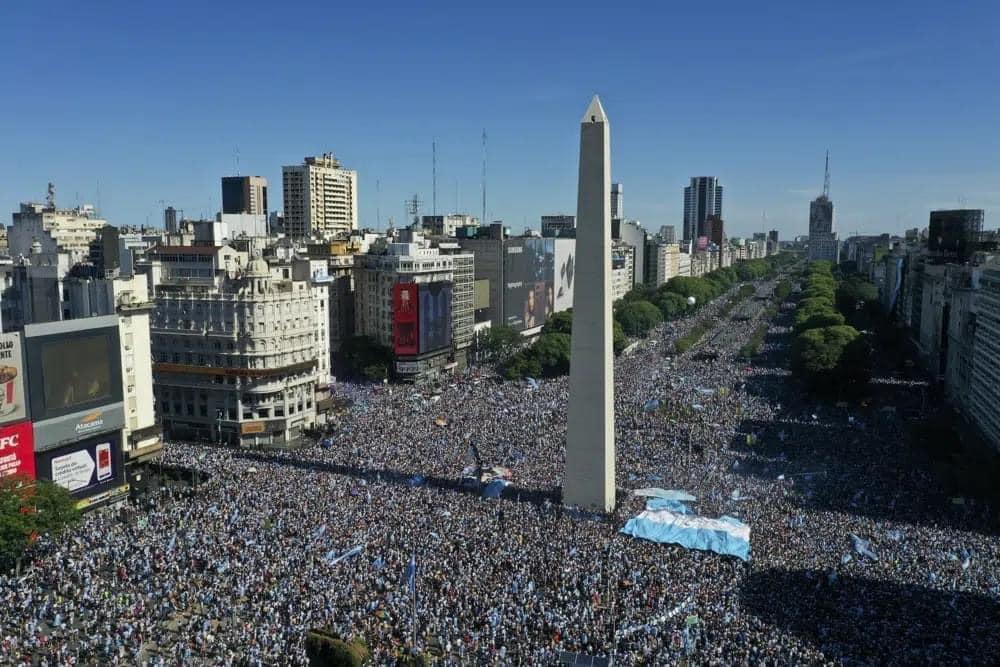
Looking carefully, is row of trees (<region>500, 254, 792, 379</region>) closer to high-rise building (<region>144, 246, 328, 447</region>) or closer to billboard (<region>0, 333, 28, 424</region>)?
high-rise building (<region>144, 246, 328, 447</region>)

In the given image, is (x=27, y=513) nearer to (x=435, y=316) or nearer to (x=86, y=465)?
(x=86, y=465)

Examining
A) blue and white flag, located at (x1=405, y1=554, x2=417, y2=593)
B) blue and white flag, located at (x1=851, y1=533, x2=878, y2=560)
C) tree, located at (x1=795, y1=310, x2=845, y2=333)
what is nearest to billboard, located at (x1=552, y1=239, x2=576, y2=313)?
tree, located at (x1=795, y1=310, x2=845, y2=333)

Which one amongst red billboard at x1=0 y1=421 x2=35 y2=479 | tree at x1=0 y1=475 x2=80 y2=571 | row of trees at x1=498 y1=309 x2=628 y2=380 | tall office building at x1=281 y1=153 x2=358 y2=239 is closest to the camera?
tree at x1=0 y1=475 x2=80 y2=571

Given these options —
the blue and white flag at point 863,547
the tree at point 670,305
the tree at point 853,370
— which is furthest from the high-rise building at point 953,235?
the blue and white flag at point 863,547

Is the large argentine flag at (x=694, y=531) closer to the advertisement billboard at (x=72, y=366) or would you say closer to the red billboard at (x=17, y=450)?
the advertisement billboard at (x=72, y=366)

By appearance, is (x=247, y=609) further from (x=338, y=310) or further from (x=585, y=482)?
(x=338, y=310)

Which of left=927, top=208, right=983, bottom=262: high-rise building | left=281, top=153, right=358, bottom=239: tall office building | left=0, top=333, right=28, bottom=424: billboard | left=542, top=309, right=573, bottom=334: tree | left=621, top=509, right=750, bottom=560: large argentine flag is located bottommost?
left=621, top=509, right=750, bottom=560: large argentine flag
